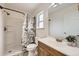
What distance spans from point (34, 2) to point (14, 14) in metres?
0.48

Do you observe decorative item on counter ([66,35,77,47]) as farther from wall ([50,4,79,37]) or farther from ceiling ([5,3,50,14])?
ceiling ([5,3,50,14])

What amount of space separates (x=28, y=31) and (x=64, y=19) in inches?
32.1

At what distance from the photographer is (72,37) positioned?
62.3 inches

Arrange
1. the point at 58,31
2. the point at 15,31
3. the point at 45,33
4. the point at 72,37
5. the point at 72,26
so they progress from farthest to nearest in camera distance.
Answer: the point at 45,33 < the point at 58,31 < the point at 15,31 < the point at 72,26 < the point at 72,37

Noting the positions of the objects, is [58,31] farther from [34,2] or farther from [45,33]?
[34,2]

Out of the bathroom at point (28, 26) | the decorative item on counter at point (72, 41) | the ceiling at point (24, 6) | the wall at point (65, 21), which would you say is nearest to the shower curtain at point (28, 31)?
the bathroom at point (28, 26)

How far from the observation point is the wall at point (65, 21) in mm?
1636

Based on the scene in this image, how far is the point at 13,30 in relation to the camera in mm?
1793

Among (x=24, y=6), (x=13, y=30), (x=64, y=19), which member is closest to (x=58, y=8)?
(x=64, y=19)

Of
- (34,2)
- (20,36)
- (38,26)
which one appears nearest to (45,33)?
(38,26)

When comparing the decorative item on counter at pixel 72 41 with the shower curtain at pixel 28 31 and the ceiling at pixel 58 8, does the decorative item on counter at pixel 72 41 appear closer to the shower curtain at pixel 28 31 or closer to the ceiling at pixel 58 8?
the ceiling at pixel 58 8

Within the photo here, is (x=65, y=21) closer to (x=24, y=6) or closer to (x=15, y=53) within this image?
(x=24, y=6)

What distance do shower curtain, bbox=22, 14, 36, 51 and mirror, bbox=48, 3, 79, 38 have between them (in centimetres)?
50

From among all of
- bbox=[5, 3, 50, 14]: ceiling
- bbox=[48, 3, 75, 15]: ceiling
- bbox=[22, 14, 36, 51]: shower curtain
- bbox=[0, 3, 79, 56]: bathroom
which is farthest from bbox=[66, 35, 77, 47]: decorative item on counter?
bbox=[5, 3, 50, 14]: ceiling
